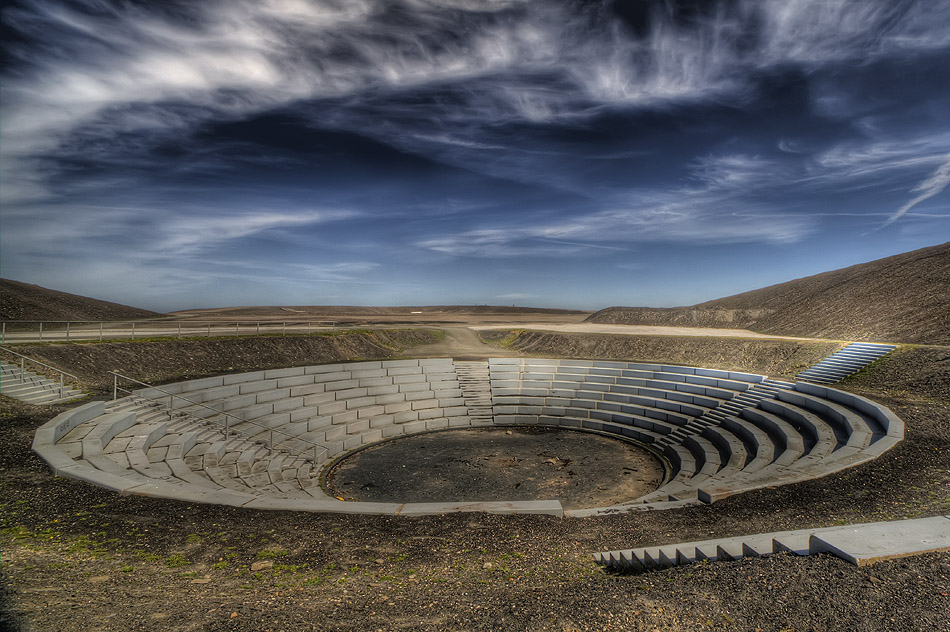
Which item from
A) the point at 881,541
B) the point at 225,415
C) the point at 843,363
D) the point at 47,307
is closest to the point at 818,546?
the point at 881,541

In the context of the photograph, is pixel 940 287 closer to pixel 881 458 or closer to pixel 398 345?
pixel 881 458

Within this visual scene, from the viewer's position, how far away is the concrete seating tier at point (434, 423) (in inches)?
333

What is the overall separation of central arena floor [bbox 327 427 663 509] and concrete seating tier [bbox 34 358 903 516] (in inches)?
42.3

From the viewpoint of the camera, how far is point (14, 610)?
3686 mm

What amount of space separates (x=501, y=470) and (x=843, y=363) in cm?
1620

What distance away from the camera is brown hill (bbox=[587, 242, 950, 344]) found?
955 inches

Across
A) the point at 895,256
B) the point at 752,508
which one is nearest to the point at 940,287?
the point at 895,256

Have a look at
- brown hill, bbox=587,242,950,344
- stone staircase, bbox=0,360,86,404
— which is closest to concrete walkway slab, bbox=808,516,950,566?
stone staircase, bbox=0,360,86,404

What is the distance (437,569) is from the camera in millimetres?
4852

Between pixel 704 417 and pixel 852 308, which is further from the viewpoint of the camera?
pixel 852 308

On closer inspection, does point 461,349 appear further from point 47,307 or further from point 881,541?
point 47,307

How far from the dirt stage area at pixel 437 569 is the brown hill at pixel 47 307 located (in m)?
40.4

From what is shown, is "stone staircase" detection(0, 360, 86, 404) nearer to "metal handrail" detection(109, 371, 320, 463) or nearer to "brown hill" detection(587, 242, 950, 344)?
"metal handrail" detection(109, 371, 320, 463)

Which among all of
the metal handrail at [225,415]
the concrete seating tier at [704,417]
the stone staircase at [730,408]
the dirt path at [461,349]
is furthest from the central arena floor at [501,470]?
the dirt path at [461,349]
